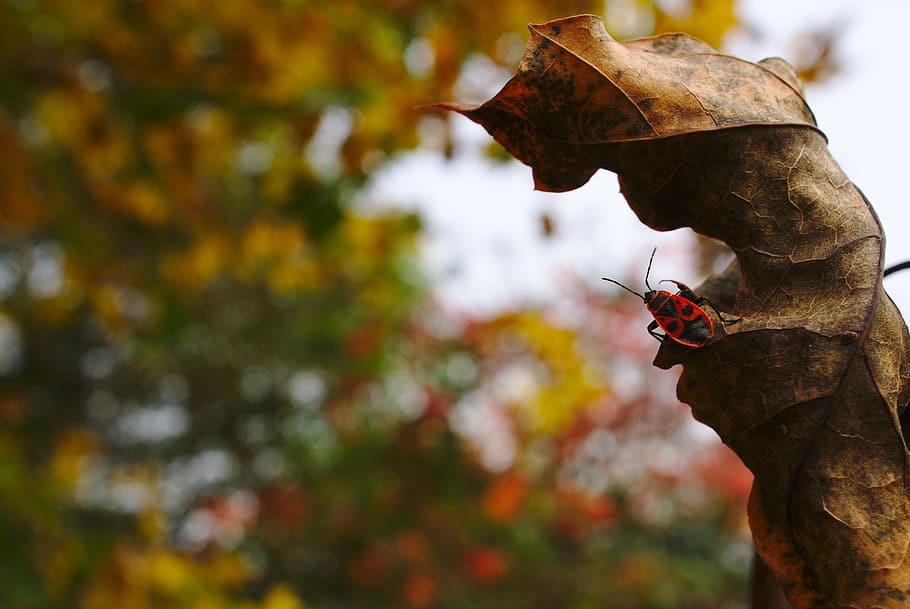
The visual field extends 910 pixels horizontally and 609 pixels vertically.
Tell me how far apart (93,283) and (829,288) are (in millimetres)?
2887

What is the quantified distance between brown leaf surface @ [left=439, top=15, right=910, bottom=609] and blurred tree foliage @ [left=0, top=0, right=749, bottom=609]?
135 centimetres

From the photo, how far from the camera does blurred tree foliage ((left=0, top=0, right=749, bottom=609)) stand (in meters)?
2.05

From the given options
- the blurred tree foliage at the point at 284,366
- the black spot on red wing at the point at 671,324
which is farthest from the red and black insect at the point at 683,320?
the blurred tree foliage at the point at 284,366

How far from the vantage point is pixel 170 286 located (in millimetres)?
2998

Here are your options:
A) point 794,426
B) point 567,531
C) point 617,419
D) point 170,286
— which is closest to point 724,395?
point 794,426

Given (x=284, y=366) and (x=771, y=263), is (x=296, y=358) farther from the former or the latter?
(x=771, y=263)

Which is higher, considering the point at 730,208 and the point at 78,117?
the point at 78,117

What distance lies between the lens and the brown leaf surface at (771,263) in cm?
35

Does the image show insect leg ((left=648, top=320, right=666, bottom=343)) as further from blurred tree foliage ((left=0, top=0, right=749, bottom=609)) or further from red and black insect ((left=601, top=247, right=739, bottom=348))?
blurred tree foliage ((left=0, top=0, right=749, bottom=609))

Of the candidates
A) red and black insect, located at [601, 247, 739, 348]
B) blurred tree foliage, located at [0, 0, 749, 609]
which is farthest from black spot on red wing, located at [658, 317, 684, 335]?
blurred tree foliage, located at [0, 0, 749, 609]

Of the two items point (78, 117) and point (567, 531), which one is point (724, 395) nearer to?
point (78, 117)

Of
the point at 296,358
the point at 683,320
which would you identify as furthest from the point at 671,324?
the point at 296,358

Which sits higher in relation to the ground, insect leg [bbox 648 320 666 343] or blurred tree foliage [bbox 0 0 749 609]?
blurred tree foliage [bbox 0 0 749 609]

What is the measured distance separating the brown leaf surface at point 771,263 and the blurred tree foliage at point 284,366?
1347 millimetres
